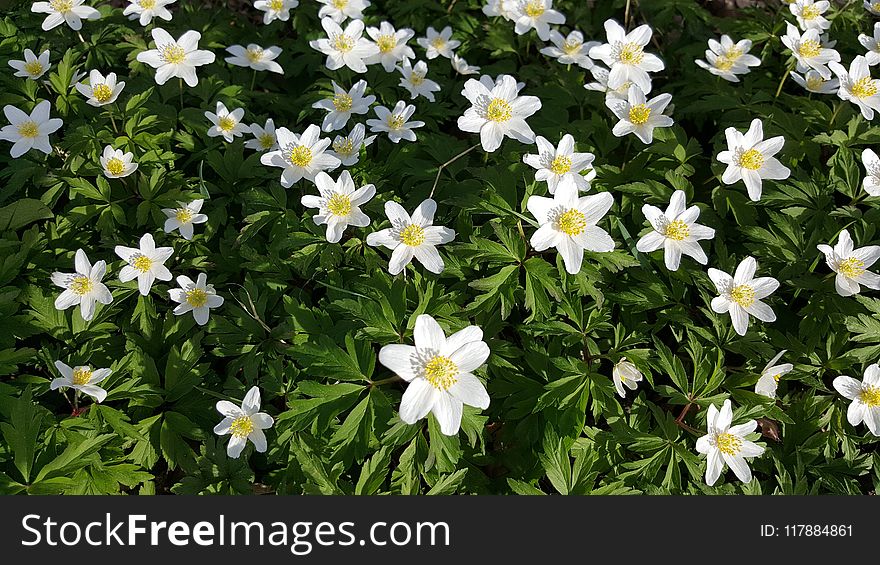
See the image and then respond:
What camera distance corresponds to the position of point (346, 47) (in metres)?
4.21

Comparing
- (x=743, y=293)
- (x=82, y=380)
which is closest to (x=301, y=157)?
(x=82, y=380)

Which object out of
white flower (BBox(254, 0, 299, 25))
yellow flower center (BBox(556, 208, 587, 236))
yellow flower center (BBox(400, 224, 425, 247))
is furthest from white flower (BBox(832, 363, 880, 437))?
white flower (BBox(254, 0, 299, 25))

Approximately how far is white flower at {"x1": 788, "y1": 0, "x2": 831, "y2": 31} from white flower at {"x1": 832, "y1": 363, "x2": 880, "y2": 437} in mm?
2397

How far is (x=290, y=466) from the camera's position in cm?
293

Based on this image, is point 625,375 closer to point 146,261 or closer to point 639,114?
point 639,114

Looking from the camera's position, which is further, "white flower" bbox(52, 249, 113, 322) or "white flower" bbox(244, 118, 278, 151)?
"white flower" bbox(244, 118, 278, 151)

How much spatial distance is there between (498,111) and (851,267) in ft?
6.38

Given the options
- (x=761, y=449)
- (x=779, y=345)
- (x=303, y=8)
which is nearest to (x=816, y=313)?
(x=779, y=345)

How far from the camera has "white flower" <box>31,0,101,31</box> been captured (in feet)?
13.5

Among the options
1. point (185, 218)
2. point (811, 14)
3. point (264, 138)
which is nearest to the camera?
point (185, 218)

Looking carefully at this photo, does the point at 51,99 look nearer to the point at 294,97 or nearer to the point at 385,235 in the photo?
the point at 294,97

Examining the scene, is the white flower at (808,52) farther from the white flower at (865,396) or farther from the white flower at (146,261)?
the white flower at (146,261)

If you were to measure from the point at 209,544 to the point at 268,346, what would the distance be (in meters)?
0.95

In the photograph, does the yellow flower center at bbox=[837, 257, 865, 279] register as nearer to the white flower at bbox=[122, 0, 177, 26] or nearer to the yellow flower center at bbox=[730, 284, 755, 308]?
the yellow flower center at bbox=[730, 284, 755, 308]
